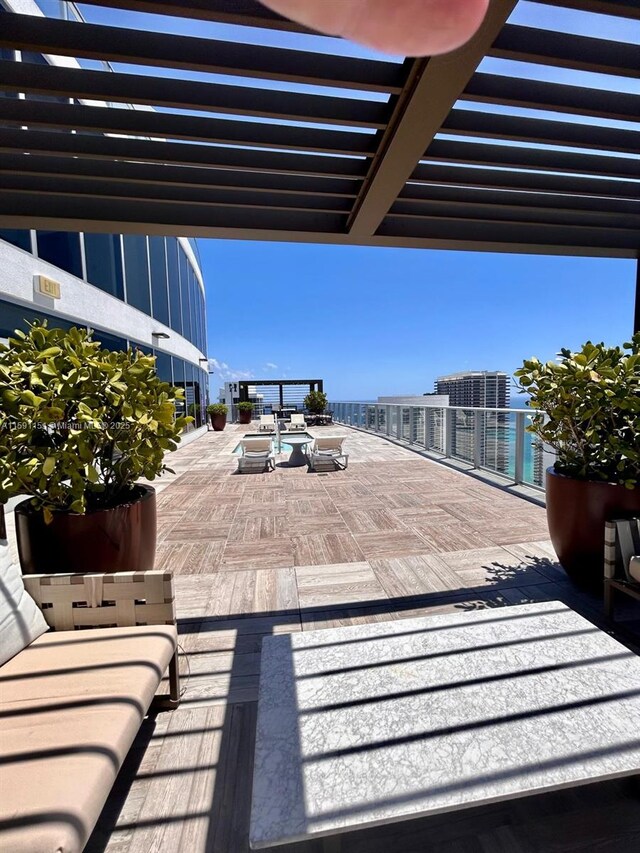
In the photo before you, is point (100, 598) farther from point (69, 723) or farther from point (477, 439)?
point (477, 439)

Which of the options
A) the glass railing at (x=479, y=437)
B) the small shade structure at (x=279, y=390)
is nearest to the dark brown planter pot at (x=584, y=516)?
the glass railing at (x=479, y=437)

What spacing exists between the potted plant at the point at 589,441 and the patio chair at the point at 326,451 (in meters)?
3.98

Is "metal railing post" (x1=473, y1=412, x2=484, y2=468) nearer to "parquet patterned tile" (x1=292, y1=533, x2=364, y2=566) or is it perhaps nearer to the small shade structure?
"parquet patterned tile" (x1=292, y1=533, x2=364, y2=566)

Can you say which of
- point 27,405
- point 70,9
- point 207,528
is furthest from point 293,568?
point 70,9

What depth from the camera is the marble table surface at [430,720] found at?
0.90 metres

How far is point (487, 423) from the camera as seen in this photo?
566 cm

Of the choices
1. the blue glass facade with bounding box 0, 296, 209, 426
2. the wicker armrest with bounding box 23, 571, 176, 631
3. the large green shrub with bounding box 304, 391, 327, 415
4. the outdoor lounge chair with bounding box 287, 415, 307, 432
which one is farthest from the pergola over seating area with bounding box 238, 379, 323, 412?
the wicker armrest with bounding box 23, 571, 176, 631

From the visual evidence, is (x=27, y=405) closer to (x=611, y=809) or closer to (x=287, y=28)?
(x=287, y=28)

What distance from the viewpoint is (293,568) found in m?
2.84

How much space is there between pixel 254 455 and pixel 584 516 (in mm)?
4836

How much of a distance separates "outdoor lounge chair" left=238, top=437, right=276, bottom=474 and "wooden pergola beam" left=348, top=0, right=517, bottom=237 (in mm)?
4424

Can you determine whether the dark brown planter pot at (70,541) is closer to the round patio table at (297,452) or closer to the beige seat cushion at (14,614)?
the beige seat cushion at (14,614)

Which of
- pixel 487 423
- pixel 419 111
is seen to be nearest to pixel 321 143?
pixel 419 111

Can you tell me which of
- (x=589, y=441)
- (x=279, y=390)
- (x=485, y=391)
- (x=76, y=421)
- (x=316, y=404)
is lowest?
(x=589, y=441)
